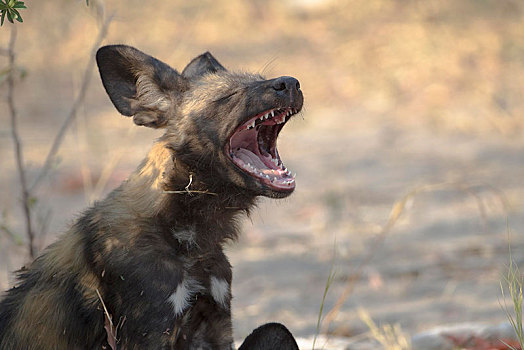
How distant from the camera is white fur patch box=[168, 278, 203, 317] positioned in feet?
8.42

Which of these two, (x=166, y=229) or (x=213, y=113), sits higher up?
(x=213, y=113)

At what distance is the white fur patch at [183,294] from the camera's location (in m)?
2.57

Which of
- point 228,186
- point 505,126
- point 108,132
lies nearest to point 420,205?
point 505,126

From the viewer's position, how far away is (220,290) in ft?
9.05

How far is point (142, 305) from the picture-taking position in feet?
8.30

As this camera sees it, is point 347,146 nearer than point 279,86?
No

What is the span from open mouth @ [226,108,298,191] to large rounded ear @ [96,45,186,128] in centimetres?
29

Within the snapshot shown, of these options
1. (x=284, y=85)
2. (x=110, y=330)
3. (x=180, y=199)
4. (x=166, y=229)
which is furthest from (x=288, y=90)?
(x=110, y=330)

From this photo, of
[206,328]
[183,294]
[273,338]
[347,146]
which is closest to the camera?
[183,294]

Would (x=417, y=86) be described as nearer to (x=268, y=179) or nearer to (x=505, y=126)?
(x=505, y=126)

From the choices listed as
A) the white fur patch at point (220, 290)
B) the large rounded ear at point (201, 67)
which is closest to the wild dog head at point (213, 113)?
the large rounded ear at point (201, 67)

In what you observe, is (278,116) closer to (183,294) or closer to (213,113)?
(213,113)

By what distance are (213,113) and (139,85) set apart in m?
0.28

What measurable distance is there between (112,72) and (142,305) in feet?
2.78
